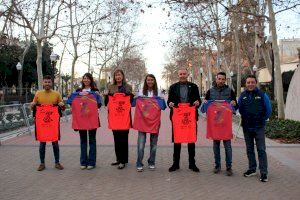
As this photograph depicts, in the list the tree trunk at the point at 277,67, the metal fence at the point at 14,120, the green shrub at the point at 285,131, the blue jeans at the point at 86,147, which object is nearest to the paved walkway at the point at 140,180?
the blue jeans at the point at 86,147

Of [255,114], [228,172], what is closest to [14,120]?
[228,172]

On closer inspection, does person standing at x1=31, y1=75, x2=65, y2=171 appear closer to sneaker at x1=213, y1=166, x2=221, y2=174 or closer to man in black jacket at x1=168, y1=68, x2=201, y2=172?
man in black jacket at x1=168, y1=68, x2=201, y2=172

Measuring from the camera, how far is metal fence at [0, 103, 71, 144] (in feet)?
53.5

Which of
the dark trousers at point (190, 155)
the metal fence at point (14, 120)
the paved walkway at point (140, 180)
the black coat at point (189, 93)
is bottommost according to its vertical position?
the paved walkway at point (140, 180)

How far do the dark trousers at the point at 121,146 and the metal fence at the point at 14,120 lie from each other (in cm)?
683

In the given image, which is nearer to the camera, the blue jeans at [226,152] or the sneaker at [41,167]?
the blue jeans at [226,152]

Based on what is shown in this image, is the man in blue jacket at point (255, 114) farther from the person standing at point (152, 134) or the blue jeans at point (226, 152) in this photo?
the person standing at point (152, 134)

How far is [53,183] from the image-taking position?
833 cm

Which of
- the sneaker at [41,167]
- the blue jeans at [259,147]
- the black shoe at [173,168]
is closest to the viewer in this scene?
the blue jeans at [259,147]

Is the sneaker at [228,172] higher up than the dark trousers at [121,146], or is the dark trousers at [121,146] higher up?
the dark trousers at [121,146]

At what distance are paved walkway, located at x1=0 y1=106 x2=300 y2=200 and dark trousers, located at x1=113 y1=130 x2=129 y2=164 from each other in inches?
9.3

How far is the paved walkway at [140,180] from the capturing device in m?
7.51

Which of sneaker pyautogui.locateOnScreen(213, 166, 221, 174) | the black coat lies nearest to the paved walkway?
sneaker pyautogui.locateOnScreen(213, 166, 221, 174)

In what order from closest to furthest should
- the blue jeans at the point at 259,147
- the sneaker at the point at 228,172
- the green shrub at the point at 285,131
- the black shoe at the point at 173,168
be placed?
the blue jeans at the point at 259,147 < the sneaker at the point at 228,172 < the black shoe at the point at 173,168 < the green shrub at the point at 285,131
